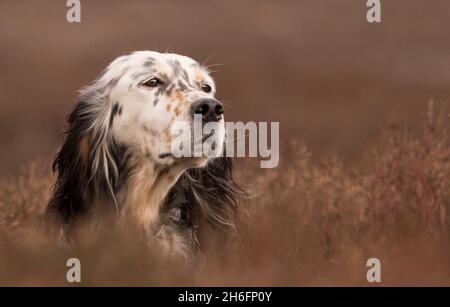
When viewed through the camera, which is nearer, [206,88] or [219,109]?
[219,109]

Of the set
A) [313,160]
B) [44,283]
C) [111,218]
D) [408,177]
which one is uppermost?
[313,160]

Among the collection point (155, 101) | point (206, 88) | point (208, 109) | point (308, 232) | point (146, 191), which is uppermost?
point (206, 88)

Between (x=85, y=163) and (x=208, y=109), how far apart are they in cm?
92

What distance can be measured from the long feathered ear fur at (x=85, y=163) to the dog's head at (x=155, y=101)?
0.05m

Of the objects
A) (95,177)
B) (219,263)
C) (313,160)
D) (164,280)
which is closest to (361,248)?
(219,263)

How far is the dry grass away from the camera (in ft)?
15.5

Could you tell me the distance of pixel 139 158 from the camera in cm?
526

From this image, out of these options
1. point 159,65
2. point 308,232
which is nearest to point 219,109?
point 159,65

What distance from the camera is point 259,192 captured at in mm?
6035

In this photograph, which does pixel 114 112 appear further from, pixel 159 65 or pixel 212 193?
pixel 212 193

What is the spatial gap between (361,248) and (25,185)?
8.25 feet

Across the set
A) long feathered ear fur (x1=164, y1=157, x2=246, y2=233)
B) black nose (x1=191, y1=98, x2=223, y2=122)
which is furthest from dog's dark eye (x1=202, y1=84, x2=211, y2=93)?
black nose (x1=191, y1=98, x2=223, y2=122)

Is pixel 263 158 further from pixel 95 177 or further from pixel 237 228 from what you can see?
pixel 95 177

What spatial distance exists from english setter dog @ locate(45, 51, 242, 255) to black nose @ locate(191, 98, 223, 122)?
Result: 4cm
